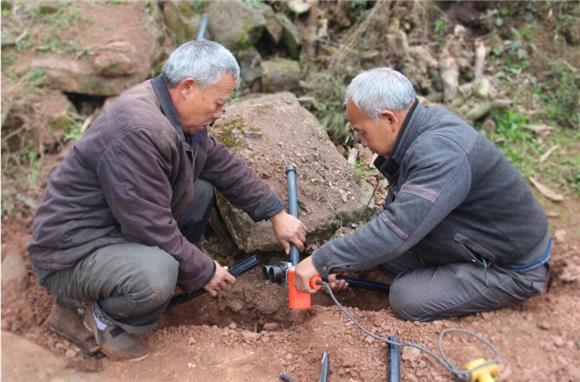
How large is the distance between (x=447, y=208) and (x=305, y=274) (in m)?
0.79

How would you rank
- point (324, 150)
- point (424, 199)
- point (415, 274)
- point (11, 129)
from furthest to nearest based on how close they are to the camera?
1. point (11, 129)
2. point (324, 150)
3. point (415, 274)
4. point (424, 199)

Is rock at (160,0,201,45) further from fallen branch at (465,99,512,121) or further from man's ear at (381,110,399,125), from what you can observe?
man's ear at (381,110,399,125)

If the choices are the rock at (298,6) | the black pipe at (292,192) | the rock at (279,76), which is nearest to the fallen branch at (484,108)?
the rock at (279,76)

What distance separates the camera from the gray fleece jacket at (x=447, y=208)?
270 cm

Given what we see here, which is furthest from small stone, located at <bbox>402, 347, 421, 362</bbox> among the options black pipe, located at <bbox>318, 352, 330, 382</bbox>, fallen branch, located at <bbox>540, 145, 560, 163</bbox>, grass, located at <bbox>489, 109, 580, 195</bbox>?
fallen branch, located at <bbox>540, 145, 560, 163</bbox>

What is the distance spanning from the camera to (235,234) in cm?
375

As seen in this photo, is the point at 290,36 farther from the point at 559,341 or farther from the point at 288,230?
the point at 559,341

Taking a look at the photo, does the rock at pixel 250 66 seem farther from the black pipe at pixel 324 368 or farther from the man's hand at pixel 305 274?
the black pipe at pixel 324 368

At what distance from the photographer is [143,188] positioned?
269cm

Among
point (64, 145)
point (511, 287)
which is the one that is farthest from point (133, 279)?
point (64, 145)

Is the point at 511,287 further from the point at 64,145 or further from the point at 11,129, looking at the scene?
the point at 11,129

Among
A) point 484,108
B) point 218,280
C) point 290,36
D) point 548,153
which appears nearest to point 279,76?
point 290,36

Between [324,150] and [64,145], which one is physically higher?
[324,150]

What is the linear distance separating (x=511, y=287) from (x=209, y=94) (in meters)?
1.99
